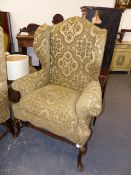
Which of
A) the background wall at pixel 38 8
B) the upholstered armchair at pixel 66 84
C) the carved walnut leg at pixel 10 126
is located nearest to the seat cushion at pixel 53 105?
the upholstered armchair at pixel 66 84

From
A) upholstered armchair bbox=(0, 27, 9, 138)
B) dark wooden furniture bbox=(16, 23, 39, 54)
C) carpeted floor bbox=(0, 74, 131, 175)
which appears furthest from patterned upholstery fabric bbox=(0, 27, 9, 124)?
dark wooden furniture bbox=(16, 23, 39, 54)

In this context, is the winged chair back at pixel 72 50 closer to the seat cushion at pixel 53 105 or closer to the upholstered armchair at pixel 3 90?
the seat cushion at pixel 53 105

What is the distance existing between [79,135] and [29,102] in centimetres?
50

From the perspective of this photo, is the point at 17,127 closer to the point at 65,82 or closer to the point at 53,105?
the point at 53,105

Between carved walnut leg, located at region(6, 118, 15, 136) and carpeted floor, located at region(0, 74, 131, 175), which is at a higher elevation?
carved walnut leg, located at region(6, 118, 15, 136)

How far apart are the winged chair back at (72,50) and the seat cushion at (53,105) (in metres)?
0.19

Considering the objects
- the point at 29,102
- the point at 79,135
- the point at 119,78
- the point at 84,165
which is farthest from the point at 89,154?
the point at 119,78

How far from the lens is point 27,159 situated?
147cm

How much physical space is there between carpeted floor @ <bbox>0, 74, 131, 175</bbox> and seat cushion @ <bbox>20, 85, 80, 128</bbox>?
0.37 meters

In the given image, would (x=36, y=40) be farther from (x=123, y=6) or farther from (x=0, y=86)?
(x=123, y=6)

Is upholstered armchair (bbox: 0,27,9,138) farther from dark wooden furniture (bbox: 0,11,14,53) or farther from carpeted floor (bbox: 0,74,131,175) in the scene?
dark wooden furniture (bbox: 0,11,14,53)

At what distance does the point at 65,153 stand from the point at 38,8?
2381mm

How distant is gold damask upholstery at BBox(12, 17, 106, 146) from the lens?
50.5 inches

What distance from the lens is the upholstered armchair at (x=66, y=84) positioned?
129cm
